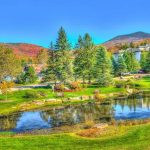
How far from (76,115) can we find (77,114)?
1.20 meters

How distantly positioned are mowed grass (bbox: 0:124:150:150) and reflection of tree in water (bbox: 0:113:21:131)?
67.6ft

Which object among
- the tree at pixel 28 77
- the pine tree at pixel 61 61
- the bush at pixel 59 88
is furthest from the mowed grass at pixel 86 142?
the tree at pixel 28 77

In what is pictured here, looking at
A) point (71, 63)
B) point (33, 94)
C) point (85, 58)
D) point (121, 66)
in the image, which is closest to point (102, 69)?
point (85, 58)

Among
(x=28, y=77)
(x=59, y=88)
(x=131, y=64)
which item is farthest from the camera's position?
(x=131, y=64)

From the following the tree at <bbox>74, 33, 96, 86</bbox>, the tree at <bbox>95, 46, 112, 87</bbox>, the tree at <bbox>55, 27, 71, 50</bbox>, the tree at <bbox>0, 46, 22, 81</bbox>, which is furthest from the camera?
the tree at <bbox>0, 46, 22, 81</bbox>

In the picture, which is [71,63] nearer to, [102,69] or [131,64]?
[102,69]

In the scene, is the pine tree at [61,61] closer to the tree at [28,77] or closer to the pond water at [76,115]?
the tree at [28,77]

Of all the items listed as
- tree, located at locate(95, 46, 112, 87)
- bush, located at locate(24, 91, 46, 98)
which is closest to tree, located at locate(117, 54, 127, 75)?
tree, located at locate(95, 46, 112, 87)

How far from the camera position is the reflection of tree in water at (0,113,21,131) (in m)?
61.2

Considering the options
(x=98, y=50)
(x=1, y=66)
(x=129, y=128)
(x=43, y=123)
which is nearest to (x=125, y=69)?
(x=98, y=50)

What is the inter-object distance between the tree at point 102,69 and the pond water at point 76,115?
21.4 m

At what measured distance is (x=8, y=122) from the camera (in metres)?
66.7

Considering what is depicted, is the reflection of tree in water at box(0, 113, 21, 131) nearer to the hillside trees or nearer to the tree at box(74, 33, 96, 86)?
the hillside trees

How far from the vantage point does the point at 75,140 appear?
39.0m
